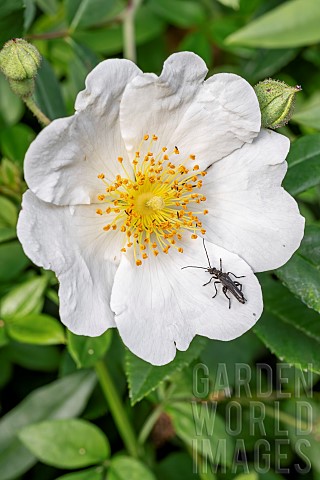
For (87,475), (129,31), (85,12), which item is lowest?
(87,475)

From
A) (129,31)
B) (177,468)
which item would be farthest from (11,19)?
(177,468)

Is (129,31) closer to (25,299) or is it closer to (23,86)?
(23,86)

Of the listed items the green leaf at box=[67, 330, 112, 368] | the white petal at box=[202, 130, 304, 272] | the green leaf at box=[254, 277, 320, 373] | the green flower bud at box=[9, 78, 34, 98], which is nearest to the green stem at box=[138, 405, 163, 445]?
the green leaf at box=[67, 330, 112, 368]

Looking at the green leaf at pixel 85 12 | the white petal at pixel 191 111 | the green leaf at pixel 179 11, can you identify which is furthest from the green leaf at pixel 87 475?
the green leaf at pixel 179 11

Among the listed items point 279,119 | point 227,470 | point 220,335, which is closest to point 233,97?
point 279,119

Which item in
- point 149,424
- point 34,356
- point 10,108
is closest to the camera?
point 149,424

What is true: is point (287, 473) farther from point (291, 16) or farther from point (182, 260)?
point (291, 16)

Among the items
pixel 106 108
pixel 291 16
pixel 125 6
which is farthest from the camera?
pixel 125 6
